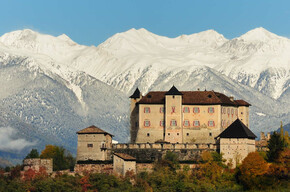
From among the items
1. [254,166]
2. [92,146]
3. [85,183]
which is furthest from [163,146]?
[254,166]

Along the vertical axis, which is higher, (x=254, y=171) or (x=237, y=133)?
(x=237, y=133)

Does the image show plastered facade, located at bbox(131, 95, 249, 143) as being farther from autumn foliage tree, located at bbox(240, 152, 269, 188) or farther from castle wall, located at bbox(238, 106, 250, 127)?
autumn foliage tree, located at bbox(240, 152, 269, 188)

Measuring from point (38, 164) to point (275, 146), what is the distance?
3671cm

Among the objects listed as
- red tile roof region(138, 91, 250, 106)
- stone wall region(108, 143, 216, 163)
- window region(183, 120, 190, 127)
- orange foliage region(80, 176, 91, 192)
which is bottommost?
orange foliage region(80, 176, 91, 192)

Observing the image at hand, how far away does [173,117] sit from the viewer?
144 meters

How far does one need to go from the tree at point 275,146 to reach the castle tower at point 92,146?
2648cm

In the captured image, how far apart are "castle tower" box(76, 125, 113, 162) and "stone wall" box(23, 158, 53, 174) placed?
675 centimetres

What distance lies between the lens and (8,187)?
12325 cm

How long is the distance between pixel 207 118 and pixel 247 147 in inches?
683

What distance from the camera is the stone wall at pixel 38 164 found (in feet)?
416

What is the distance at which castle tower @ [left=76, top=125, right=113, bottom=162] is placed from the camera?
133 metres

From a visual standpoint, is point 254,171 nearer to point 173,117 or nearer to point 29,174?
point 173,117

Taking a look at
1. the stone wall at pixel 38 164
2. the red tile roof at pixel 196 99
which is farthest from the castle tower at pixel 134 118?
the stone wall at pixel 38 164

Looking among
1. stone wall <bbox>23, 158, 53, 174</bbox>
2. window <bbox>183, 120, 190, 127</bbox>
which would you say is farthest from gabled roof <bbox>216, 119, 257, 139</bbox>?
stone wall <bbox>23, 158, 53, 174</bbox>
